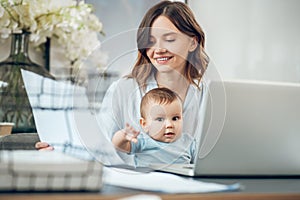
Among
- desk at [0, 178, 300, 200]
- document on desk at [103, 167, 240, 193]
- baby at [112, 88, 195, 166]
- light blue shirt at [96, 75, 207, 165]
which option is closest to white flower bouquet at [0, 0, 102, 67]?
light blue shirt at [96, 75, 207, 165]

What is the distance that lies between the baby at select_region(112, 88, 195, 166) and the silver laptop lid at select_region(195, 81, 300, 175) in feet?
0.25

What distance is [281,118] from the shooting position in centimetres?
112

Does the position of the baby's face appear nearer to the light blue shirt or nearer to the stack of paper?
the light blue shirt

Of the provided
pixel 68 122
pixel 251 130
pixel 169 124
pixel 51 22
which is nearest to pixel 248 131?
pixel 251 130

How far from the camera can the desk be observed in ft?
2.31

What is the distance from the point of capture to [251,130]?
1.09 meters

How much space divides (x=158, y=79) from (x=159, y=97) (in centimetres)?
7

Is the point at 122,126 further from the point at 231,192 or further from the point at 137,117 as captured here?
the point at 231,192

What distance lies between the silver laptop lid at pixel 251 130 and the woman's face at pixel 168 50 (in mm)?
210

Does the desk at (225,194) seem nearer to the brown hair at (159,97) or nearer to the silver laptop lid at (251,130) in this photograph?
the silver laptop lid at (251,130)

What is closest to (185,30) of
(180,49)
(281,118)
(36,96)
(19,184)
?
(180,49)

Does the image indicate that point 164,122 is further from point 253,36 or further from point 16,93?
point 253,36

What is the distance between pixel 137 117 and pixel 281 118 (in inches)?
12.1

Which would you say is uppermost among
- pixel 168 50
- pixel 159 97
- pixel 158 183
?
pixel 168 50
